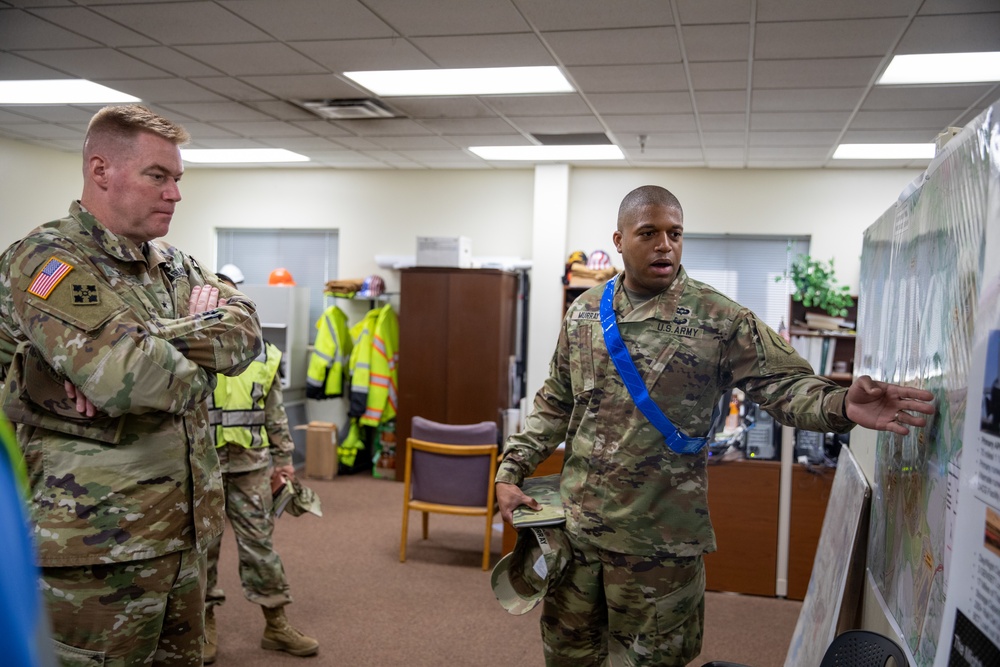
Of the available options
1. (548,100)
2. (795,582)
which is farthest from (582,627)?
(548,100)

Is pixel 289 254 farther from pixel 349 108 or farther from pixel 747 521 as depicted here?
pixel 747 521

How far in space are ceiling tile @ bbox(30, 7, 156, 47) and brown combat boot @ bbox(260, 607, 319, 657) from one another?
9.61 feet

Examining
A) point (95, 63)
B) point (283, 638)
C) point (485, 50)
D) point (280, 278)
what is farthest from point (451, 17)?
point (280, 278)

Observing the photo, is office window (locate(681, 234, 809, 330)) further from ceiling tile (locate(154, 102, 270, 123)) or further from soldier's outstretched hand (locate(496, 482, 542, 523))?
soldier's outstretched hand (locate(496, 482, 542, 523))

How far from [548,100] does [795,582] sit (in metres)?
3.25

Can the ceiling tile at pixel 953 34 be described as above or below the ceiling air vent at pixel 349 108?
above

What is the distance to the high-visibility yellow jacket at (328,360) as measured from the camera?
7.68 metres

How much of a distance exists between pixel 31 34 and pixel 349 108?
1.97 metres

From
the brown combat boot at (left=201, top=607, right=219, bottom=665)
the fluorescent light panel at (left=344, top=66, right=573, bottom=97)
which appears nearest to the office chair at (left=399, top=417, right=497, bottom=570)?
the brown combat boot at (left=201, top=607, right=219, bottom=665)

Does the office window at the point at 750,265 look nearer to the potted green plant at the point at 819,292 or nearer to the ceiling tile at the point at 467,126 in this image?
the potted green plant at the point at 819,292

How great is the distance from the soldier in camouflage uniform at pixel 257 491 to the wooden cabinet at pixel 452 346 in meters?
3.66

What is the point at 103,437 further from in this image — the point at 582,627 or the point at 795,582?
the point at 795,582

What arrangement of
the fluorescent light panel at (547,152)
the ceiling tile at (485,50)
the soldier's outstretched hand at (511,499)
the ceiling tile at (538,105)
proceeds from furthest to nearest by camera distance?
1. the fluorescent light panel at (547,152)
2. the ceiling tile at (538,105)
3. the ceiling tile at (485,50)
4. the soldier's outstretched hand at (511,499)

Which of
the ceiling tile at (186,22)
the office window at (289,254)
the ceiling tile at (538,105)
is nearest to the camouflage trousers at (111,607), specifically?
the ceiling tile at (186,22)
